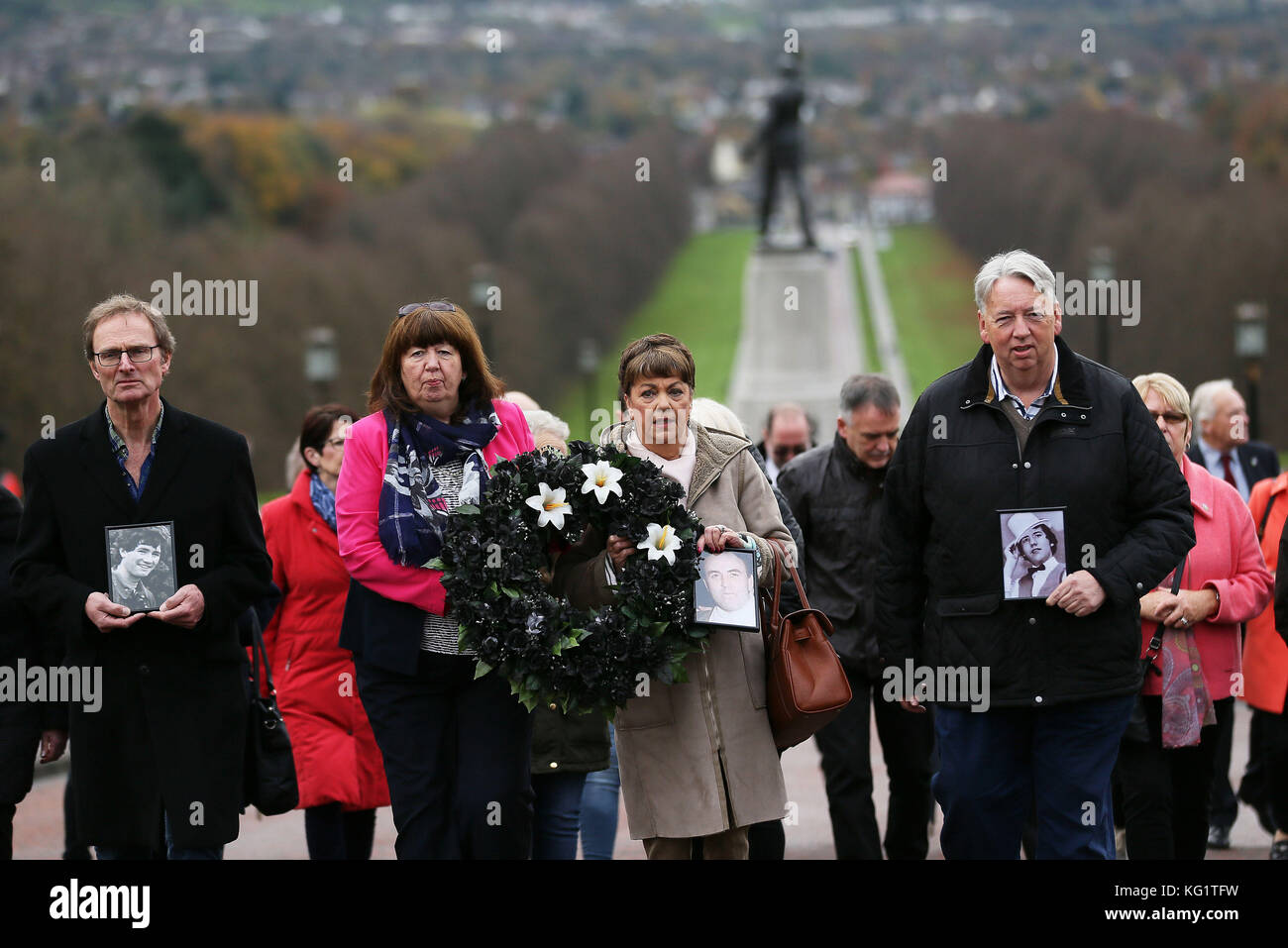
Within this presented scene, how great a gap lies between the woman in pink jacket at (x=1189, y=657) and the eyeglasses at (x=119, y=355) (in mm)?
3722

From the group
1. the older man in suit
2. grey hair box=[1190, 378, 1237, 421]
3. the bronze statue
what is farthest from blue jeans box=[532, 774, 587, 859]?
the bronze statue

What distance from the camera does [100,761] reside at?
5.74 m

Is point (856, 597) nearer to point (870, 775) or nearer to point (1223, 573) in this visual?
point (870, 775)

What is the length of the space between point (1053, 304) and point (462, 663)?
2.16 m

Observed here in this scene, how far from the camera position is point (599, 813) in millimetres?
7383

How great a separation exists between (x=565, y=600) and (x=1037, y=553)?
145 cm

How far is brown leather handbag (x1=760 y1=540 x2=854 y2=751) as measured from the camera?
18.2 ft

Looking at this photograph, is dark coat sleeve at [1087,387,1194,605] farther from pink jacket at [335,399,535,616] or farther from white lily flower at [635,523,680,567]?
pink jacket at [335,399,535,616]

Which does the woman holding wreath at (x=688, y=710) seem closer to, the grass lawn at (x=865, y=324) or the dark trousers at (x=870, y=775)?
the dark trousers at (x=870, y=775)

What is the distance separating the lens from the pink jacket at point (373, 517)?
555cm
